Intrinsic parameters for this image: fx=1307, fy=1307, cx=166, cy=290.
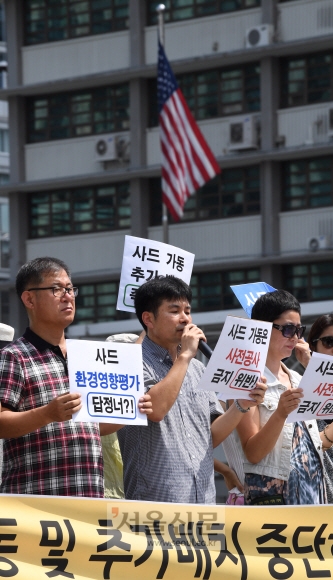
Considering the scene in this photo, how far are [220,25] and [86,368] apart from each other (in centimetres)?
2799

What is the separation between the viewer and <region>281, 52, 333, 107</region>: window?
101 ft

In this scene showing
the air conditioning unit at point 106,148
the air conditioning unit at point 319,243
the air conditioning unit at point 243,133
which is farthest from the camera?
the air conditioning unit at point 106,148

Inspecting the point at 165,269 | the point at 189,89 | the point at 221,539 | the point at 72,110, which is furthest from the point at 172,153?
the point at 221,539

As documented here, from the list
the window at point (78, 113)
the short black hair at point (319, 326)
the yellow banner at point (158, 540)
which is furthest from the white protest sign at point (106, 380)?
the window at point (78, 113)

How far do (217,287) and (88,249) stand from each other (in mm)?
4093

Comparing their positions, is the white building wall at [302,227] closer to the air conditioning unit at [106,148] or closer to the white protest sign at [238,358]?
the air conditioning unit at [106,148]

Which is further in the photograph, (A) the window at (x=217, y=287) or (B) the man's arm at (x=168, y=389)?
(A) the window at (x=217, y=287)

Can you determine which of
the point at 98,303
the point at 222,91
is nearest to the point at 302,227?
the point at 222,91

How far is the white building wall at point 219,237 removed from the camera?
105 feet

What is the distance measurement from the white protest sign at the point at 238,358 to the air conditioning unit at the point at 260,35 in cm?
2602

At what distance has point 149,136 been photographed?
33.3m

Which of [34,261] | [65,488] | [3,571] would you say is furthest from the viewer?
[34,261]

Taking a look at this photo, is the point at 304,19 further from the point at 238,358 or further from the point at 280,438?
the point at 238,358

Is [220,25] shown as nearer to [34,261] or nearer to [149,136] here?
[149,136]
